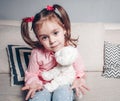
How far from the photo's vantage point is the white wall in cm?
190

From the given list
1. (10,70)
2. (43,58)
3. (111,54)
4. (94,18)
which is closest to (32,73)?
(43,58)

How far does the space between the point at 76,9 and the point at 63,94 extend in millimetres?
870

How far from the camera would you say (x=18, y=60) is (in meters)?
1.66

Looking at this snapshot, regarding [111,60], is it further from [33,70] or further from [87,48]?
[33,70]

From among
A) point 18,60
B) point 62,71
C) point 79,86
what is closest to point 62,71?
point 62,71

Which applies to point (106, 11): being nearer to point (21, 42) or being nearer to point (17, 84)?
point (21, 42)

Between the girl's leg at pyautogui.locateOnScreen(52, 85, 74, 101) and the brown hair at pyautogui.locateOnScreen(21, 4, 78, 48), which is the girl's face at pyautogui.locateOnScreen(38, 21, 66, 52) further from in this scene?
the girl's leg at pyautogui.locateOnScreen(52, 85, 74, 101)

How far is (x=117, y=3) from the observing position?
1.92 meters

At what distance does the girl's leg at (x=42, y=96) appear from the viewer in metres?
1.25

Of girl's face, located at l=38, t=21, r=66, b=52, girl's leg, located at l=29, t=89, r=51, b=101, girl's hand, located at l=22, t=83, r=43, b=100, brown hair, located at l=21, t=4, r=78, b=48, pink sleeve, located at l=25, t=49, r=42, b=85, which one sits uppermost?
brown hair, located at l=21, t=4, r=78, b=48

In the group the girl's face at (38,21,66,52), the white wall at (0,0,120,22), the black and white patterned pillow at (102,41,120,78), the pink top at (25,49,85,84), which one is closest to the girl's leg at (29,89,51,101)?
the pink top at (25,49,85,84)

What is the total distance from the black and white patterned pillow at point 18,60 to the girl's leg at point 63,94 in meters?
0.37

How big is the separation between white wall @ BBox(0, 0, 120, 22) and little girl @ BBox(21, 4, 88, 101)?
0.58m

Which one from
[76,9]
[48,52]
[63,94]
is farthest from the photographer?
[76,9]
